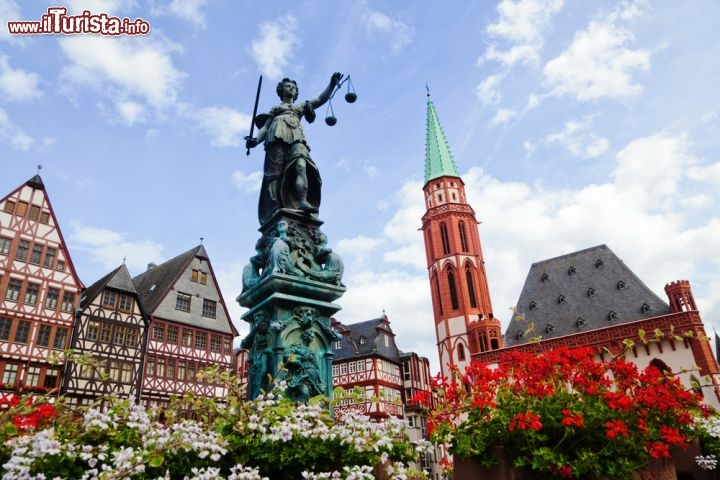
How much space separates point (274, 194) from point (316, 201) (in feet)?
2.06

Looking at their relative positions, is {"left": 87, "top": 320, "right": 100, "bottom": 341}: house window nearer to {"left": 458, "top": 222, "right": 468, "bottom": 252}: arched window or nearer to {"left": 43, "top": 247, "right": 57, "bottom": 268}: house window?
{"left": 43, "top": 247, "right": 57, "bottom": 268}: house window

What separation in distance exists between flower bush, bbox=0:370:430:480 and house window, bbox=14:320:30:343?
2276 centimetres

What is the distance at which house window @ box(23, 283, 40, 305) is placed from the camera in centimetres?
2339

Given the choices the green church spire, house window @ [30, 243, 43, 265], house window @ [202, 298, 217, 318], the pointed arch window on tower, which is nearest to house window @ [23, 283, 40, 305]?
house window @ [30, 243, 43, 265]

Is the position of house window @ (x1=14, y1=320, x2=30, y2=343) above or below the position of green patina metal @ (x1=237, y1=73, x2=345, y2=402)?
above

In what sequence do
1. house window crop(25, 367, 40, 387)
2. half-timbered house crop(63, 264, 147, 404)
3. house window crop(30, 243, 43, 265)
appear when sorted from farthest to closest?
house window crop(30, 243, 43, 265) → half-timbered house crop(63, 264, 147, 404) → house window crop(25, 367, 40, 387)

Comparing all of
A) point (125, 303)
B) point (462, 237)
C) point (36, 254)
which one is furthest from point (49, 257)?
Result: point (462, 237)

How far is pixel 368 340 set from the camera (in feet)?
137

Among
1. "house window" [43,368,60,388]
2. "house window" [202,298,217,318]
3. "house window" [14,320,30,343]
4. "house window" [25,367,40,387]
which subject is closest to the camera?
"house window" [25,367,40,387]

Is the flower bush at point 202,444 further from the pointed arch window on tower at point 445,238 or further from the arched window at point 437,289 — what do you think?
the pointed arch window on tower at point 445,238

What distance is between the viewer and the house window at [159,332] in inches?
1082

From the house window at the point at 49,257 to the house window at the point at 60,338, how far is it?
3.25 m

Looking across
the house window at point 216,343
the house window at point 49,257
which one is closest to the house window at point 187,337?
the house window at point 216,343

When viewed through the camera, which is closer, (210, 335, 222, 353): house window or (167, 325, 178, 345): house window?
(167, 325, 178, 345): house window
